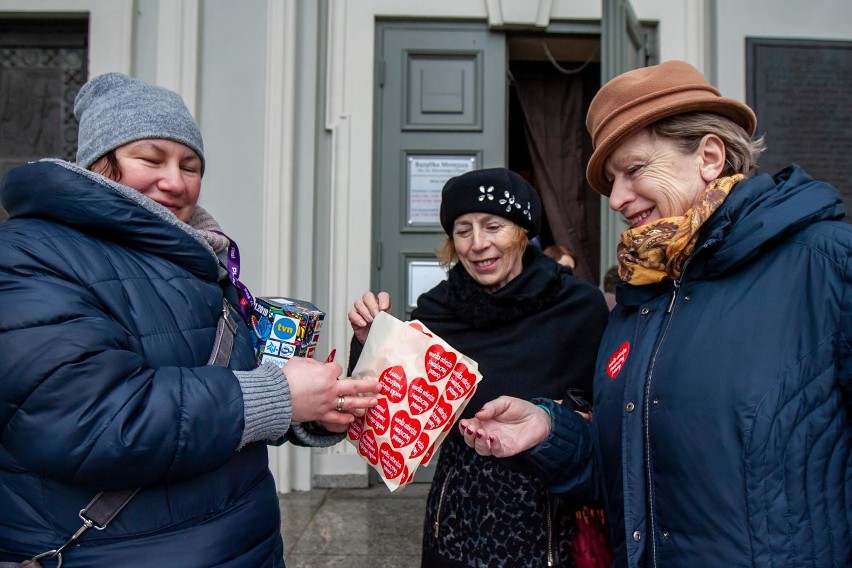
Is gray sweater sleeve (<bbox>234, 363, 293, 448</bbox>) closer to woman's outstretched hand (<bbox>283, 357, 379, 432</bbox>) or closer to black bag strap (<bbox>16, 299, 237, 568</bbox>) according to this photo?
woman's outstretched hand (<bbox>283, 357, 379, 432</bbox>)

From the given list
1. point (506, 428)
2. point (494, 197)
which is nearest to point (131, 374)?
point (506, 428)

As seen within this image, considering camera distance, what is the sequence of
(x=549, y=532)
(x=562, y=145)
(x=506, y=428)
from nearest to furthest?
(x=506, y=428), (x=549, y=532), (x=562, y=145)

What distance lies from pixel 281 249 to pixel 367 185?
2.54 ft

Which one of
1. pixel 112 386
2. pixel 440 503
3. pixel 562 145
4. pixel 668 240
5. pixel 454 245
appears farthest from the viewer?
pixel 562 145

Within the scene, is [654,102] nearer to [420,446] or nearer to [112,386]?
[420,446]

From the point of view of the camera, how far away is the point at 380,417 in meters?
1.64

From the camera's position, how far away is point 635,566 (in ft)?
4.40

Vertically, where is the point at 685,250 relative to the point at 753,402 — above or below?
above

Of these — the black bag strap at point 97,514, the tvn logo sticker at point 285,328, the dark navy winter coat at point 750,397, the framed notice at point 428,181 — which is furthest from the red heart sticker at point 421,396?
the framed notice at point 428,181

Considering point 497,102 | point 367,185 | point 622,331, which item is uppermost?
point 497,102

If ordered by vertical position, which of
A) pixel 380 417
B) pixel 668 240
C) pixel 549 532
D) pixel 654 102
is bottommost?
pixel 549 532

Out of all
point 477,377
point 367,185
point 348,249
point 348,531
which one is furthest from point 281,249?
point 477,377

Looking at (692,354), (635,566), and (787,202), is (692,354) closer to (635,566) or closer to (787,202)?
(787,202)

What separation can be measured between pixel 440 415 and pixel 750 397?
0.72 m
